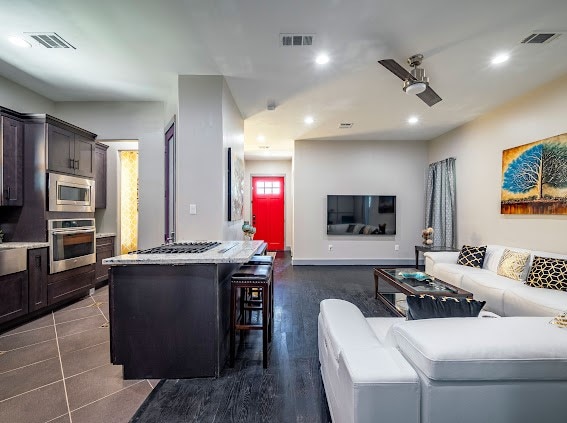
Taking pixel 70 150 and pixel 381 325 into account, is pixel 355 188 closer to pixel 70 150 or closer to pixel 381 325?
pixel 381 325

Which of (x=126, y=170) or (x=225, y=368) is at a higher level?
(x=126, y=170)

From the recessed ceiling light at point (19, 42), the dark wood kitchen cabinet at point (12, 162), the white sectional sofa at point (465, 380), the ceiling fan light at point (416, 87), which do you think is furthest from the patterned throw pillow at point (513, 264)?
the dark wood kitchen cabinet at point (12, 162)

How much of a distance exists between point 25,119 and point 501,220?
21.2 feet

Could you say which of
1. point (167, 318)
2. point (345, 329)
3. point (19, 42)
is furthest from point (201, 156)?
point (345, 329)

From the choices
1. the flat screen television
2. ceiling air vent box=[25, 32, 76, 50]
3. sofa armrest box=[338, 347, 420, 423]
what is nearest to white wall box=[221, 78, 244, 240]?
ceiling air vent box=[25, 32, 76, 50]

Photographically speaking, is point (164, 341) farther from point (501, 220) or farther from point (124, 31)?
point (501, 220)

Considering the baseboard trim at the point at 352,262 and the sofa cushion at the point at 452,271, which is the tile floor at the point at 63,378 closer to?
the sofa cushion at the point at 452,271

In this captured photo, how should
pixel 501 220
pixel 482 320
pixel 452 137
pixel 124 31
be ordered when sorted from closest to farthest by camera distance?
1. pixel 482 320
2. pixel 124 31
3. pixel 501 220
4. pixel 452 137

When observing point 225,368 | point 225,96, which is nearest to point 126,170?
Answer: point 225,96

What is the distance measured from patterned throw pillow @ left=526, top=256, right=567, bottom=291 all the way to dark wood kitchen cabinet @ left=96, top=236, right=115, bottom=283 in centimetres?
559

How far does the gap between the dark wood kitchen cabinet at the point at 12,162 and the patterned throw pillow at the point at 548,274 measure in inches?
228

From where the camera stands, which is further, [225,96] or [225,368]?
[225,96]

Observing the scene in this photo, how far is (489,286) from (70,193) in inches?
205

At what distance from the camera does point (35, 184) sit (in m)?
3.22
